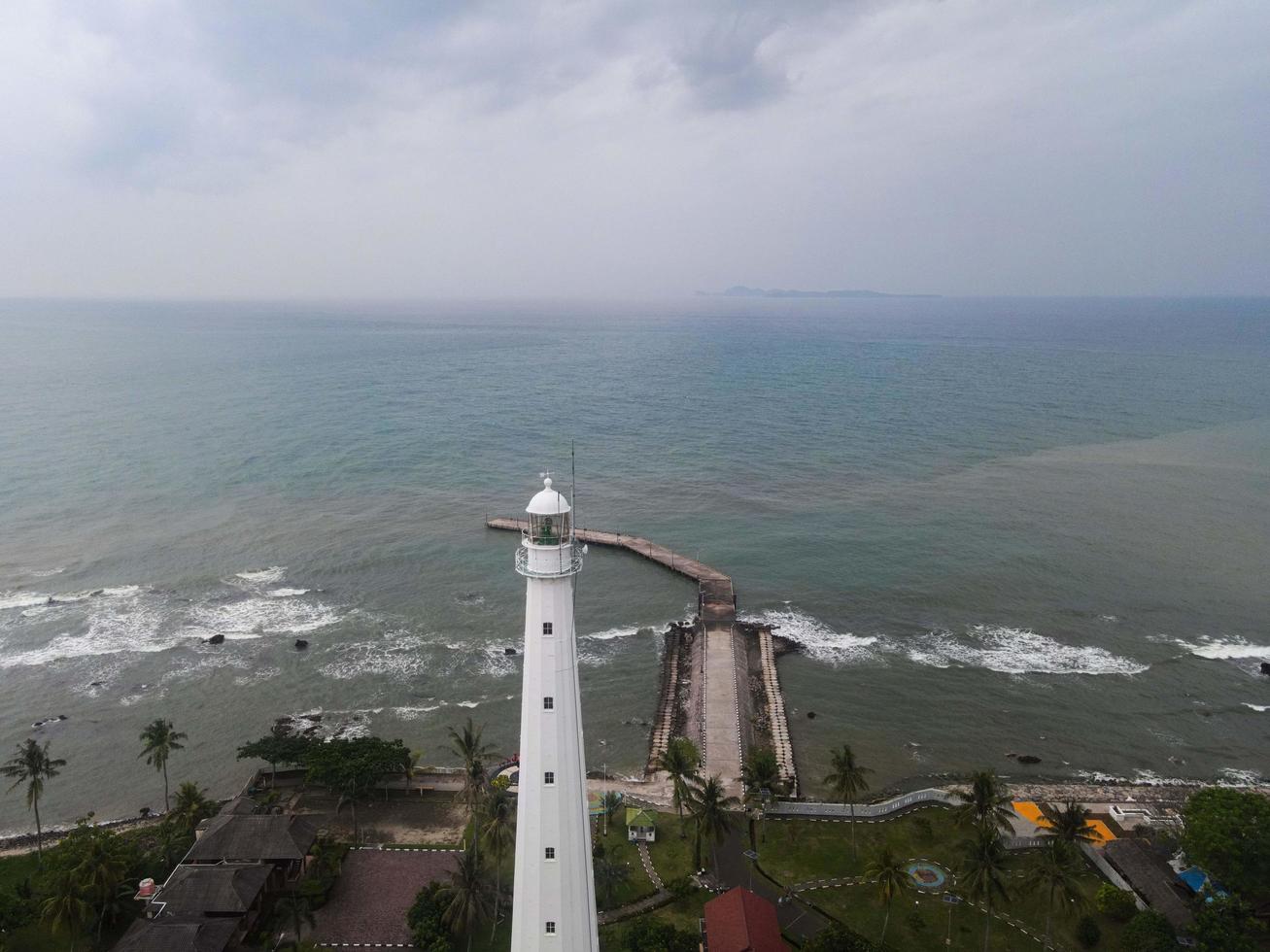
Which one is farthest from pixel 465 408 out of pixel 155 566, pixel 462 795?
pixel 462 795

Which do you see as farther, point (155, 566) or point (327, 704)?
point (155, 566)

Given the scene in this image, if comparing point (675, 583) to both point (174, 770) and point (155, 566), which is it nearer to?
point (174, 770)

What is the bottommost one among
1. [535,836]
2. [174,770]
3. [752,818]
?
[174,770]

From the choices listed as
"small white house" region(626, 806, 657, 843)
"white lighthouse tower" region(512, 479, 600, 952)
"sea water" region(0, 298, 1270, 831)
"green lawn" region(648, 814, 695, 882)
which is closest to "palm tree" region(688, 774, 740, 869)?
"green lawn" region(648, 814, 695, 882)

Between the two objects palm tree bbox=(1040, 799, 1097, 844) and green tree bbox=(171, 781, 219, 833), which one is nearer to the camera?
palm tree bbox=(1040, 799, 1097, 844)

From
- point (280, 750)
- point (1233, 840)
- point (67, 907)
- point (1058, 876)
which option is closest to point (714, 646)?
point (280, 750)

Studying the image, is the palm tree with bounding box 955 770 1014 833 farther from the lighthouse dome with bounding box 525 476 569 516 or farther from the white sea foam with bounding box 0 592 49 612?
the white sea foam with bounding box 0 592 49 612

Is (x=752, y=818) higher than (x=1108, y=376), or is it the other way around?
(x=1108, y=376)
